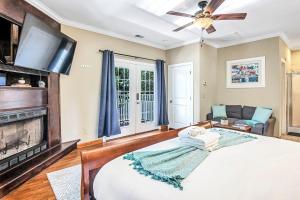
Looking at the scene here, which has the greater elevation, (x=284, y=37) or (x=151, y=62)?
(x=284, y=37)

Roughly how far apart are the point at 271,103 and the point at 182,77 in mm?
2436

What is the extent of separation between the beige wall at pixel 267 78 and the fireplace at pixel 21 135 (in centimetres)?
488

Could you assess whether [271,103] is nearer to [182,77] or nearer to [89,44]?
[182,77]

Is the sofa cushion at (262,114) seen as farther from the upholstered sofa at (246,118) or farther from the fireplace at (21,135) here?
the fireplace at (21,135)

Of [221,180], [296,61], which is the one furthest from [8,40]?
[296,61]

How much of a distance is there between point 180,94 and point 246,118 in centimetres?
193

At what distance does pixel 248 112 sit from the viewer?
4918 mm

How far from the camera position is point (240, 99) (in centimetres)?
532

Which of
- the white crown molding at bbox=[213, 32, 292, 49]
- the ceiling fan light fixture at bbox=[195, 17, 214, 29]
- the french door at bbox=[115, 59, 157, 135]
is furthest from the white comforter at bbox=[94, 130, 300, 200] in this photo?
the white crown molding at bbox=[213, 32, 292, 49]

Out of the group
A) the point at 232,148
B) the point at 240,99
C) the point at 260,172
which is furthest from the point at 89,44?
the point at 240,99

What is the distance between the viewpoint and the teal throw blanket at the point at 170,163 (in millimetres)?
1167

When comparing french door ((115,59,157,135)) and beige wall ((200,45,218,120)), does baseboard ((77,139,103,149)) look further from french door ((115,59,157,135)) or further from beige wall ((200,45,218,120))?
beige wall ((200,45,218,120))

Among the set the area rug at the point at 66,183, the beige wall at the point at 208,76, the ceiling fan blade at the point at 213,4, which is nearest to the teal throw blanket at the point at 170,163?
the area rug at the point at 66,183

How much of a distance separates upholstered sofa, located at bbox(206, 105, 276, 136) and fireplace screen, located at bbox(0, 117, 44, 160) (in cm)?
415
